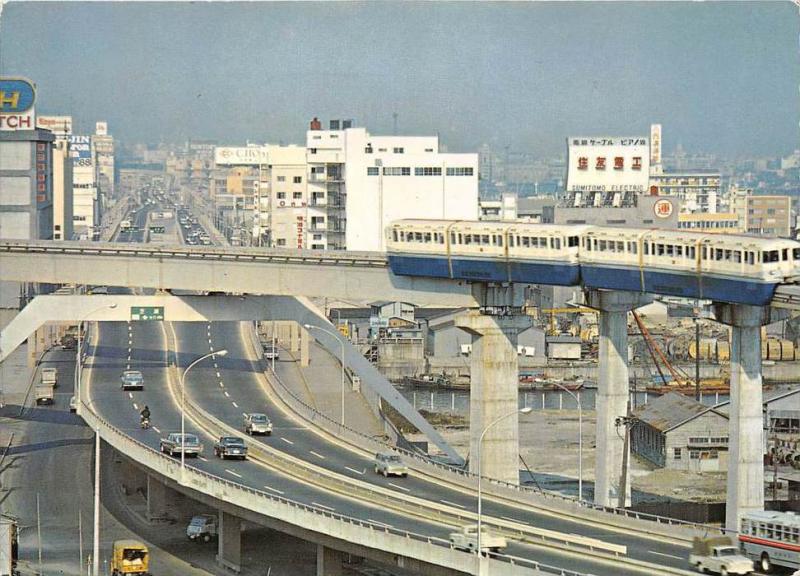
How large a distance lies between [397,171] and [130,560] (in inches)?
4321

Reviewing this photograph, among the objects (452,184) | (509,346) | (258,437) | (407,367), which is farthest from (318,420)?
(452,184)

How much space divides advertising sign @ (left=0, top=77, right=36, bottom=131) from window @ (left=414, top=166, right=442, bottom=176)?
3942 centimetres

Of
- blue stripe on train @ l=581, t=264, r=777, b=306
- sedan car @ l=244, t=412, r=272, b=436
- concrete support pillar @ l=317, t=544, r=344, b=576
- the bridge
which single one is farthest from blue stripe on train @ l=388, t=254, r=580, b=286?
concrete support pillar @ l=317, t=544, r=344, b=576

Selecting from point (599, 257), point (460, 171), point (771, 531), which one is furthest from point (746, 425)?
point (460, 171)

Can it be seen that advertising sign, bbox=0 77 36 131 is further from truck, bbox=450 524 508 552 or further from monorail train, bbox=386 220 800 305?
truck, bbox=450 524 508 552

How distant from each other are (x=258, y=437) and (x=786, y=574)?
38.7 m

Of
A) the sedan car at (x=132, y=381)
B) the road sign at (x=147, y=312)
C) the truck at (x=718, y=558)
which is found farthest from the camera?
the sedan car at (x=132, y=381)

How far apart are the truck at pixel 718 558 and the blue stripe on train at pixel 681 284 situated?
14.3 metres

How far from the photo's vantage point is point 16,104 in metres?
158

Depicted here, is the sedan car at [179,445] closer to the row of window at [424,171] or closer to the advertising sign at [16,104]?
the advertising sign at [16,104]

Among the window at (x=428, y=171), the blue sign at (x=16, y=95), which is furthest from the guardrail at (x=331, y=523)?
the window at (x=428, y=171)

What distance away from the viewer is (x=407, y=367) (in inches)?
6324

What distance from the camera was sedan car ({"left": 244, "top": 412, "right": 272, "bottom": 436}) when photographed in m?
88.9

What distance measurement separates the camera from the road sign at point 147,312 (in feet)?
302
